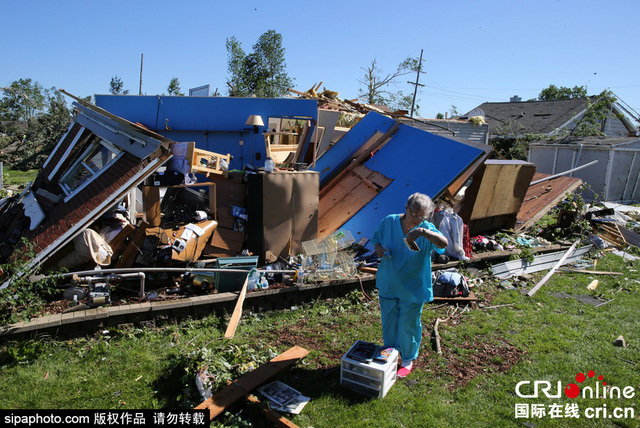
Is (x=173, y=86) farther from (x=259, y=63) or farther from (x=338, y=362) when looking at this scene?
(x=338, y=362)

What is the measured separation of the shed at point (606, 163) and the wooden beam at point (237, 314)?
580 inches

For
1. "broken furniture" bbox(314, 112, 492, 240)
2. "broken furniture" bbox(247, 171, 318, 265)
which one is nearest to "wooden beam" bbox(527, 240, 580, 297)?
"broken furniture" bbox(314, 112, 492, 240)

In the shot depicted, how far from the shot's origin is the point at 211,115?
10.1 meters

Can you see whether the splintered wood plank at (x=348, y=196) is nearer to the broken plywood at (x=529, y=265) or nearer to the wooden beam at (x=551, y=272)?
the broken plywood at (x=529, y=265)

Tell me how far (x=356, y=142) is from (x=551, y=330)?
528 centimetres

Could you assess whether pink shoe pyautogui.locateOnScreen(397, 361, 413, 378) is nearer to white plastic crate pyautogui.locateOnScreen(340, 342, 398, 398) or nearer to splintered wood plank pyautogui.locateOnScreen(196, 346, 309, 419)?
white plastic crate pyautogui.locateOnScreen(340, 342, 398, 398)

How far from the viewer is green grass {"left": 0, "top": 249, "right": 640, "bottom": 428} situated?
3307 millimetres

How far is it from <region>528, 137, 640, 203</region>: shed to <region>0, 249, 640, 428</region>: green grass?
12021 mm

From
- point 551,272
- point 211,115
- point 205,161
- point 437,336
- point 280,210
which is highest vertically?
point 211,115

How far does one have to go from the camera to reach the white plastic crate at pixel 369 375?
11.1 feet

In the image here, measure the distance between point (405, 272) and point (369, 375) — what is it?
0.95 metres

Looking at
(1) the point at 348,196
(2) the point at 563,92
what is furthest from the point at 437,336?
(2) the point at 563,92

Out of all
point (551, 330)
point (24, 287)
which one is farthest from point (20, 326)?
point (551, 330)

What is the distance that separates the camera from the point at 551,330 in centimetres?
490
